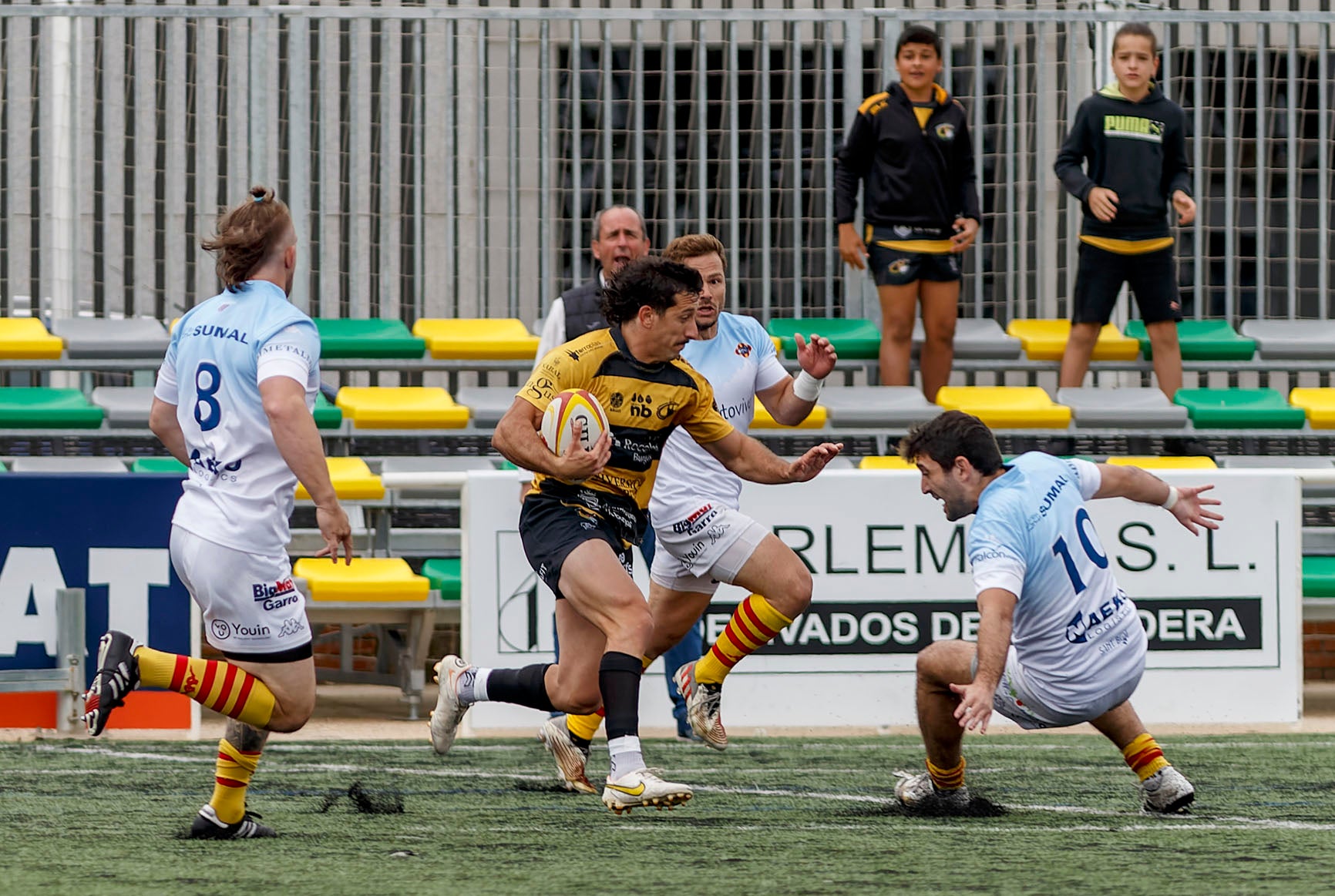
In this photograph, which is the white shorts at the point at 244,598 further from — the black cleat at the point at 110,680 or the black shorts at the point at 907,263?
the black shorts at the point at 907,263

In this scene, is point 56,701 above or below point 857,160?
below

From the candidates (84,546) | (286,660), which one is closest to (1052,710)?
(286,660)

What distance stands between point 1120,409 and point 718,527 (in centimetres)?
464

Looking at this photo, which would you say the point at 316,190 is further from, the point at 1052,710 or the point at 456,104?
the point at 1052,710

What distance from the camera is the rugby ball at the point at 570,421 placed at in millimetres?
5512

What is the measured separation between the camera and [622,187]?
11.5 meters

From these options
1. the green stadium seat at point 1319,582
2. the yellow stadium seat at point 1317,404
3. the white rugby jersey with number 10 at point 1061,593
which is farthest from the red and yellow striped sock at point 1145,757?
the yellow stadium seat at point 1317,404

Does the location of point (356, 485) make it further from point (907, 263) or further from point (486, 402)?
point (907, 263)

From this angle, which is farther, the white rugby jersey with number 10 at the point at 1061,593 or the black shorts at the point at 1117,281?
the black shorts at the point at 1117,281

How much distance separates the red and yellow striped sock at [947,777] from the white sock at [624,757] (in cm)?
101

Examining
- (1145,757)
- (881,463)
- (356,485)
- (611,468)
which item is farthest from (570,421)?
(881,463)

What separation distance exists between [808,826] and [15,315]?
7542mm

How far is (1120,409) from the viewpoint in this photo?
10.8 m

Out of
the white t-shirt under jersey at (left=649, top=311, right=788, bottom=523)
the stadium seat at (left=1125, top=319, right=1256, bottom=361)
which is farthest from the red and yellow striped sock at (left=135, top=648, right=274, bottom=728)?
the stadium seat at (left=1125, top=319, right=1256, bottom=361)
